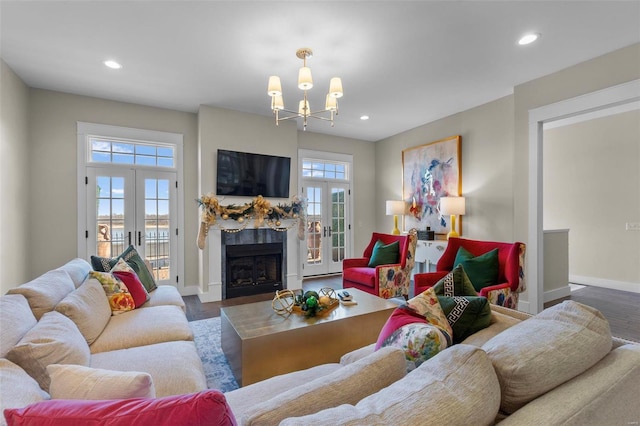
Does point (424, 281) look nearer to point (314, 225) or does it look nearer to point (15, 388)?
point (15, 388)

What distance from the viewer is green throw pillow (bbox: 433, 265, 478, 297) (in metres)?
1.84

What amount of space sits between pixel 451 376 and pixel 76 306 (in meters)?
2.13

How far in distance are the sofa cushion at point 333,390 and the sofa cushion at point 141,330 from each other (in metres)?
1.46

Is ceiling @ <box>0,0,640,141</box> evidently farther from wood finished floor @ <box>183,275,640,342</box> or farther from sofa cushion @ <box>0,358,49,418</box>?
wood finished floor @ <box>183,275,640,342</box>

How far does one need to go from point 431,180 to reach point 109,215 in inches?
204

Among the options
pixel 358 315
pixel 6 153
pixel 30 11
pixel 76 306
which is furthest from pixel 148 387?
pixel 6 153

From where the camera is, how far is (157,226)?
4.54 m

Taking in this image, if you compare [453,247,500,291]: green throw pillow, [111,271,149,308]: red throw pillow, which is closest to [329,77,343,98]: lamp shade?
[453,247,500,291]: green throw pillow

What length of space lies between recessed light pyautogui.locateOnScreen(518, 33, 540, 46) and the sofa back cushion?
4207 mm

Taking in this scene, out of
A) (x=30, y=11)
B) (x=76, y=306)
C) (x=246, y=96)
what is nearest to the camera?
(x=76, y=306)

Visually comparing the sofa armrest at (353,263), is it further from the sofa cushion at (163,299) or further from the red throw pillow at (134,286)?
the red throw pillow at (134,286)

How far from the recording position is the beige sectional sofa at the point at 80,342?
38.9 inches

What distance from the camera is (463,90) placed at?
157 inches

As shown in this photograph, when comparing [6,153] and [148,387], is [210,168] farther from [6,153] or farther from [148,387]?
[148,387]
